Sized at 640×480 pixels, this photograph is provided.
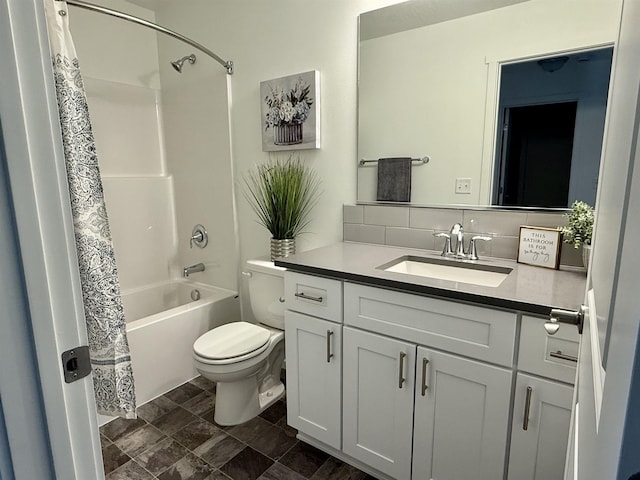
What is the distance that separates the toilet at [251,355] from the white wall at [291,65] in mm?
323

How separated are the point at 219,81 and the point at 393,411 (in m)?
2.18

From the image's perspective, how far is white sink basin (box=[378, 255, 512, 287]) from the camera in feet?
5.00

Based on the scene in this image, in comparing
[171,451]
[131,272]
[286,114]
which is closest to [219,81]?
[286,114]

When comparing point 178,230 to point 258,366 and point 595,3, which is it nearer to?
point 258,366

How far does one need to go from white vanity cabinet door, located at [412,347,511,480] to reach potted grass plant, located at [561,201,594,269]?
532mm

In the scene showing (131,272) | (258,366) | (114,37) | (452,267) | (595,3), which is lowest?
(258,366)

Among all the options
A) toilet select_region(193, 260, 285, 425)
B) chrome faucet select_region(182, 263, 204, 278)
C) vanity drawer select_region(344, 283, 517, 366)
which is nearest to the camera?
vanity drawer select_region(344, 283, 517, 366)

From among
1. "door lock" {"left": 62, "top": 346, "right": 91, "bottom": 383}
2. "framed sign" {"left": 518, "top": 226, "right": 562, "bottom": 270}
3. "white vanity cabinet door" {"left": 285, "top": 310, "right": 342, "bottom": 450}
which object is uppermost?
"framed sign" {"left": 518, "top": 226, "right": 562, "bottom": 270}

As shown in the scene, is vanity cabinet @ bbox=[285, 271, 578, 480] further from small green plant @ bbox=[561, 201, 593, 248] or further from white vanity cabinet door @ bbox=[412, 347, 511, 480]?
small green plant @ bbox=[561, 201, 593, 248]

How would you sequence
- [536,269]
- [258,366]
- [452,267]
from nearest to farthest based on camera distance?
1. [536,269]
2. [452,267]
3. [258,366]

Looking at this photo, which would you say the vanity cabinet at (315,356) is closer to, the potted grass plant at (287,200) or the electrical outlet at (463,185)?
the potted grass plant at (287,200)

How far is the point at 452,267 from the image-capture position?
1.63 meters

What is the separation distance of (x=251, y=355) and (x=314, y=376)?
0.40m

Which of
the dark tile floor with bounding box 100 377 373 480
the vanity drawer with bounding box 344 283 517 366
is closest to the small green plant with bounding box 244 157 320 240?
the vanity drawer with bounding box 344 283 517 366
